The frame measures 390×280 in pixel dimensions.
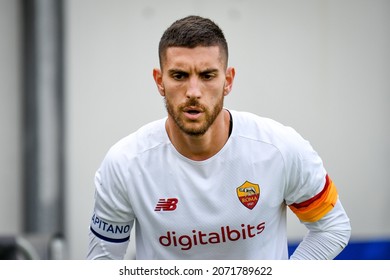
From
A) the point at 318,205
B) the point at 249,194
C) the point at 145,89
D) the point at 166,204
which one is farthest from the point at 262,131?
the point at 145,89

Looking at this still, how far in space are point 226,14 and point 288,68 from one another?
522 millimetres

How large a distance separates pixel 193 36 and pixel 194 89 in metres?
0.20

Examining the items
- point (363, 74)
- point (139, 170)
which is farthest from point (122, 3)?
point (139, 170)

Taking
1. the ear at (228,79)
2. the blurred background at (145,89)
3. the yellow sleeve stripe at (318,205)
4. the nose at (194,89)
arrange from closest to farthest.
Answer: the nose at (194,89) < the ear at (228,79) < the yellow sleeve stripe at (318,205) < the blurred background at (145,89)

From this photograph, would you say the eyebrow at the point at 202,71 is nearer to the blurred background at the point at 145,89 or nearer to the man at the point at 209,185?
the man at the point at 209,185

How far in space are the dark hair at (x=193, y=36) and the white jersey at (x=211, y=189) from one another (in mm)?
346

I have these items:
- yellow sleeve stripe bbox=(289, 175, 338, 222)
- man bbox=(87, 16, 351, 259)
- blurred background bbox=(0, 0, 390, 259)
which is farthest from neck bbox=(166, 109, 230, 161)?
blurred background bbox=(0, 0, 390, 259)

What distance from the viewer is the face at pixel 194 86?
342 cm

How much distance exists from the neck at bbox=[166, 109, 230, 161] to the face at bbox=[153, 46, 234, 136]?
0.09 m

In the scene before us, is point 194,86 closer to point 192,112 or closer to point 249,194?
point 192,112

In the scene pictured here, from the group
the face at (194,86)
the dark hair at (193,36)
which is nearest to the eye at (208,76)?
the face at (194,86)

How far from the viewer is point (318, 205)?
3.72 metres

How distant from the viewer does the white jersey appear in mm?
3627
